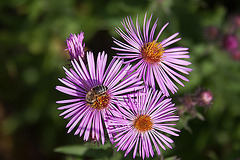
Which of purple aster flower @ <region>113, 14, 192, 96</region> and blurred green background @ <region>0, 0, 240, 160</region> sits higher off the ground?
blurred green background @ <region>0, 0, 240, 160</region>

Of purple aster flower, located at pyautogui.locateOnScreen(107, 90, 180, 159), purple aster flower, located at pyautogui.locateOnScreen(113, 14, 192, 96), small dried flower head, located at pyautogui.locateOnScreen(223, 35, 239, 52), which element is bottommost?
purple aster flower, located at pyautogui.locateOnScreen(107, 90, 180, 159)

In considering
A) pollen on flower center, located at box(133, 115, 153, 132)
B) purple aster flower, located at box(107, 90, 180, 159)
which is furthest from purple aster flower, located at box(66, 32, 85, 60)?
pollen on flower center, located at box(133, 115, 153, 132)

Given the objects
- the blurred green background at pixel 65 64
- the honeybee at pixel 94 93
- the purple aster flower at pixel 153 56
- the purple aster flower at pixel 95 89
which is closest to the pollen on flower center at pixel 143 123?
the purple aster flower at pixel 95 89

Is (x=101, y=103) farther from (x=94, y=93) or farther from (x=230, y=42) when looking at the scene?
(x=230, y=42)

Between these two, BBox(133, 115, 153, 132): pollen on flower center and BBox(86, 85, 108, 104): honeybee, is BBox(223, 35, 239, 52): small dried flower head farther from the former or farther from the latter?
BBox(86, 85, 108, 104): honeybee

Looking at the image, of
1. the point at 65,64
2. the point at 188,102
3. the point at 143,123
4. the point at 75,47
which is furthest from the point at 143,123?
the point at 65,64

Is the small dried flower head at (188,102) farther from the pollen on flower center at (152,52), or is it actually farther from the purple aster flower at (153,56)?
the pollen on flower center at (152,52)
